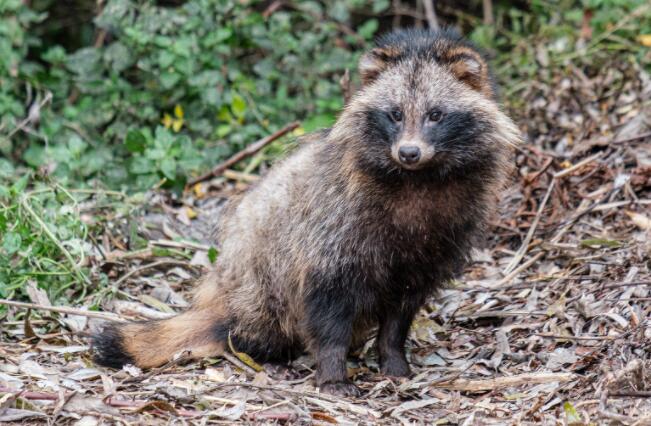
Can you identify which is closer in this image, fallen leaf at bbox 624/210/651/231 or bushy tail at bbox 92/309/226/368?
bushy tail at bbox 92/309/226/368

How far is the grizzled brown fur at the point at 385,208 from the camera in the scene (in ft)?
20.3

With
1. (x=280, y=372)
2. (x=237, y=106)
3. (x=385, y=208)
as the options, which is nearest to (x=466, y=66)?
(x=385, y=208)

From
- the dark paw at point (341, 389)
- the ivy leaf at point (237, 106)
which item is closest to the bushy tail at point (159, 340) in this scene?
the dark paw at point (341, 389)

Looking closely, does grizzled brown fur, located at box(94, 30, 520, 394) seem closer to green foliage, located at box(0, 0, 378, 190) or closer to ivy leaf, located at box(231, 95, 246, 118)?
green foliage, located at box(0, 0, 378, 190)

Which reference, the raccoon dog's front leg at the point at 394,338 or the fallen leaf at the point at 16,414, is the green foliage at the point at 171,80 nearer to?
the raccoon dog's front leg at the point at 394,338

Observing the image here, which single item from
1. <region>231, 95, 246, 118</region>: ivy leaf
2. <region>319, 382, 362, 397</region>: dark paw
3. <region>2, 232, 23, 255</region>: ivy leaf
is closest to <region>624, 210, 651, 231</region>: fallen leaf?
<region>319, 382, 362, 397</region>: dark paw

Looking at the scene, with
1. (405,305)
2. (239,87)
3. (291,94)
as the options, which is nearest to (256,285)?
(405,305)

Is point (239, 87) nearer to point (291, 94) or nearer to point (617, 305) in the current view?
point (291, 94)

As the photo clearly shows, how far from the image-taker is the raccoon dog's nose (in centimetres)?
589

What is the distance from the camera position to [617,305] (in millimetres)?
6633

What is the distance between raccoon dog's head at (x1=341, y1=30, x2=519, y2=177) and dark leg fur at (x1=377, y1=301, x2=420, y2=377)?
108 centimetres

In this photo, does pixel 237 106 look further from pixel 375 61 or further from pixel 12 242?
pixel 375 61

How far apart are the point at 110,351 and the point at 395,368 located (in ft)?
6.33

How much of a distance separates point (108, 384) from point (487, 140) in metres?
2.80
